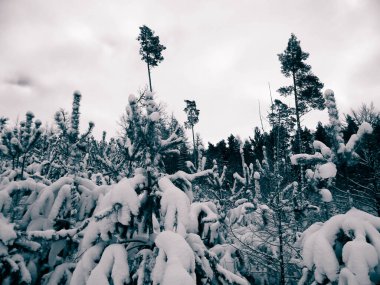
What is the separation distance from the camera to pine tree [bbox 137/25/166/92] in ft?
75.4

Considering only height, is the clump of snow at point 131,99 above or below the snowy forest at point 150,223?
above

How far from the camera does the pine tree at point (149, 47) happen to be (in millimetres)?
22969

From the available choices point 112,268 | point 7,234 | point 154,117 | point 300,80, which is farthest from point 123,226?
point 300,80

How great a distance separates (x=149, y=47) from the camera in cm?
2297

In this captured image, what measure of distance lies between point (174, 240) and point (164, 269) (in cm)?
27

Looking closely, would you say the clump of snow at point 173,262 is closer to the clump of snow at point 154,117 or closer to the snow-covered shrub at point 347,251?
the clump of snow at point 154,117

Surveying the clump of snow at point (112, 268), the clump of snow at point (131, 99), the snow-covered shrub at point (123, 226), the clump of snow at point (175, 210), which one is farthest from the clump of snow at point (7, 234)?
the clump of snow at point (131, 99)

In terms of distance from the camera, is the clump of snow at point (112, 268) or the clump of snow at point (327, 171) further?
the clump of snow at point (327, 171)

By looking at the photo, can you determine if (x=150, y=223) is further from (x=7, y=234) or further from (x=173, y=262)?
(x=7, y=234)

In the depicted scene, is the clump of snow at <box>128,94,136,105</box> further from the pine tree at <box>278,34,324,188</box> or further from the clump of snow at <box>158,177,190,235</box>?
the pine tree at <box>278,34,324,188</box>

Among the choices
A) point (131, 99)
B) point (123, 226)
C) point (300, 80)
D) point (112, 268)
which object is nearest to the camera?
point (112, 268)

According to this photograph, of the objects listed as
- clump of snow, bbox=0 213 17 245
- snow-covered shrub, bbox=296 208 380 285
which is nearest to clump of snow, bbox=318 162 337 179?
snow-covered shrub, bbox=296 208 380 285

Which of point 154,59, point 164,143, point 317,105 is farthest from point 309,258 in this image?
point 154,59

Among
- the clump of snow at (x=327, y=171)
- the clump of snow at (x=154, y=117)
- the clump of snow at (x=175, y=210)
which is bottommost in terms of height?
the clump of snow at (x=175, y=210)
